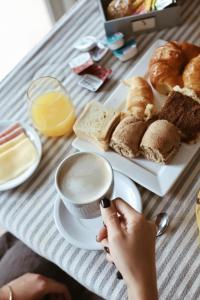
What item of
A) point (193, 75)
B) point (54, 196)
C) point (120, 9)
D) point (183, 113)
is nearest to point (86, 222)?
point (54, 196)

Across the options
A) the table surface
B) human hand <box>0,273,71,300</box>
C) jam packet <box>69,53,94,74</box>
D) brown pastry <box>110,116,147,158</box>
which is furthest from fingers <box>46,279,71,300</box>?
jam packet <box>69,53,94,74</box>

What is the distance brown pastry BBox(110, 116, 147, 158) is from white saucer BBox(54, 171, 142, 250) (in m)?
0.06

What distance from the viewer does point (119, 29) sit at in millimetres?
1174

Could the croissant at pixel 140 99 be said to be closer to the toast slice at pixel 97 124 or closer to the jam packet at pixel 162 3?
the toast slice at pixel 97 124

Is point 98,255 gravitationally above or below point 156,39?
below

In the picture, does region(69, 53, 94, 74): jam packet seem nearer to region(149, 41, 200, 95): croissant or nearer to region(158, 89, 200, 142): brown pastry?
region(149, 41, 200, 95): croissant

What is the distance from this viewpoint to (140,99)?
999mm

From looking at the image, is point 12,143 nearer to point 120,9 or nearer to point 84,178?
point 84,178

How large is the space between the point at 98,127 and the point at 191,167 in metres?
0.23

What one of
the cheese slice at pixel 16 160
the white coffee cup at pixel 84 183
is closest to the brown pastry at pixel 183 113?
the white coffee cup at pixel 84 183

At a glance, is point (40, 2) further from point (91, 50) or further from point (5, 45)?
point (91, 50)

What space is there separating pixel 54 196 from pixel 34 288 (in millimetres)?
221

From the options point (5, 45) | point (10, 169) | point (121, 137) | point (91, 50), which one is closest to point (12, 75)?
point (91, 50)

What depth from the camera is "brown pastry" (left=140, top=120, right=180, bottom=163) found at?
0.90m
